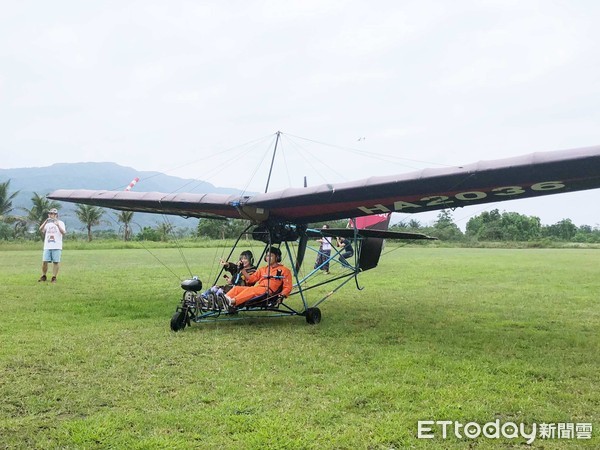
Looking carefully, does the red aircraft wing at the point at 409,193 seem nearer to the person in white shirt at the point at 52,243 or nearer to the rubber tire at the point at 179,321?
the rubber tire at the point at 179,321

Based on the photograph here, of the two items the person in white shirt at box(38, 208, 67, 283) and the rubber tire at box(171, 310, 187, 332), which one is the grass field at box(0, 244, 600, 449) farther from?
the person in white shirt at box(38, 208, 67, 283)

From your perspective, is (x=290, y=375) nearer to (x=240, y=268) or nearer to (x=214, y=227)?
(x=240, y=268)

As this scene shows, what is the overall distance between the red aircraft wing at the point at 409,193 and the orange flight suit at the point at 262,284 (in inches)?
34.0

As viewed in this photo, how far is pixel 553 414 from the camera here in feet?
12.8

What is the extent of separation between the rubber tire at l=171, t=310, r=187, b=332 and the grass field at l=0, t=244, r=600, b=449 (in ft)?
0.37

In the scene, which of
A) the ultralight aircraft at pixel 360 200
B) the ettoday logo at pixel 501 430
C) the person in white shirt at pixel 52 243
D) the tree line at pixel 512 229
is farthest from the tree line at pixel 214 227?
the ettoday logo at pixel 501 430

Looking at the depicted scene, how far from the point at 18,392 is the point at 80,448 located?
55.1 inches

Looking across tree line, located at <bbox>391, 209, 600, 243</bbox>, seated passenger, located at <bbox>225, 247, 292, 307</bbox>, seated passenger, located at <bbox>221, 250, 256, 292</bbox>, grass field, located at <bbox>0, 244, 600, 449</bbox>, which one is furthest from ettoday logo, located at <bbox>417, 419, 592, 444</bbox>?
tree line, located at <bbox>391, 209, 600, 243</bbox>

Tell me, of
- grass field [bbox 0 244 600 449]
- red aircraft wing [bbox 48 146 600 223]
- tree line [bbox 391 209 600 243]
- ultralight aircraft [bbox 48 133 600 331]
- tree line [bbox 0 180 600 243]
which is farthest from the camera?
tree line [bbox 391 209 600 243]

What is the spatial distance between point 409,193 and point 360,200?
2.55 ft

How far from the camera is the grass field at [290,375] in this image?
11.6ft

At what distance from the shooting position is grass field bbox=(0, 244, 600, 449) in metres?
3.54

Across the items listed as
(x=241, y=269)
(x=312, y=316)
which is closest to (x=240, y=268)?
(x=241, y=269)

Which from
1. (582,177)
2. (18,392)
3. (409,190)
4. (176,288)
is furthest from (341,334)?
(176,288)
